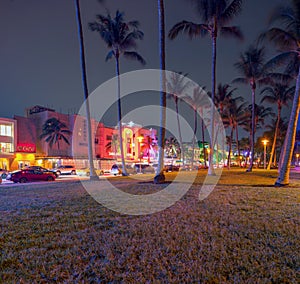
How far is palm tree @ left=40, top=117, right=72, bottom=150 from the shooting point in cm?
4322

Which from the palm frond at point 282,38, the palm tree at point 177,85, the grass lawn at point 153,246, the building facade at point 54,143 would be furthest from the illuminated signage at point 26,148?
the palm frond at point 282,38

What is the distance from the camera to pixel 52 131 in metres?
43.4

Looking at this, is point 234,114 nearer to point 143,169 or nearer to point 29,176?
point 143,169

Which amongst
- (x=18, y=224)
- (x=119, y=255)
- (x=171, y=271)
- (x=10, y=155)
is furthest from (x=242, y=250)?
(x=10, y=155)

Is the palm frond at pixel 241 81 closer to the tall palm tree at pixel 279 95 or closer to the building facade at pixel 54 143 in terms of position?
the tall palm tree at pixel 279 95

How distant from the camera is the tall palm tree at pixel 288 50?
11.2 m

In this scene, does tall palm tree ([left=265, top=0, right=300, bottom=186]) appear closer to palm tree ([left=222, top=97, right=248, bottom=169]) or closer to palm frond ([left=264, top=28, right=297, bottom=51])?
palm frond ([left=264, top=28, right=297, bottom=51])

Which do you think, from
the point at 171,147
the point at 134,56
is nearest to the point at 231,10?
the point at 134,56

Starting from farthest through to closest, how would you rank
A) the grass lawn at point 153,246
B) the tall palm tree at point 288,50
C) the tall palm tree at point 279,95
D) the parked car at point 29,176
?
the tall palm tree at point 279,95 → the parked car at point 29,176 → the tall palm tree at point 288,50 → the grass lawn at point 153,246

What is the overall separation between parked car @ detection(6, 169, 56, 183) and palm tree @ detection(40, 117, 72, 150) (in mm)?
22787

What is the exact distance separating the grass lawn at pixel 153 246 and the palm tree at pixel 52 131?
1568 inches

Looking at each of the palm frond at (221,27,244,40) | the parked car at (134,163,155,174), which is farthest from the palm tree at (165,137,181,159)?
the palm frond at (221,27,244,40)

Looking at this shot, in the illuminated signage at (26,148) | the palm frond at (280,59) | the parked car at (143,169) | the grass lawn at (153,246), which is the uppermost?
the palm frond at (280,59)

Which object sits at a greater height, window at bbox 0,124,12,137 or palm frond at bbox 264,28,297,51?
palm frond at bbox 264,28,297,51
